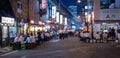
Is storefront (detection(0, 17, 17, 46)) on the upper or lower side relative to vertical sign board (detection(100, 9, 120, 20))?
lower

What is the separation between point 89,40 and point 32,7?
16584 millimetres

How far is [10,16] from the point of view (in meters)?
38.2

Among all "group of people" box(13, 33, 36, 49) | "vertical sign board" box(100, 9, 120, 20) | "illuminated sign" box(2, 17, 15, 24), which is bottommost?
"group of people" box(13, 33, 36, 49)

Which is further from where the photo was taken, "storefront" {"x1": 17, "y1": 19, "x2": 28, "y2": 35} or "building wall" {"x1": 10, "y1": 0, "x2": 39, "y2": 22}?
"storefront" {"x1": 17, "y1": 19, "x2": 28, "y2": 35}

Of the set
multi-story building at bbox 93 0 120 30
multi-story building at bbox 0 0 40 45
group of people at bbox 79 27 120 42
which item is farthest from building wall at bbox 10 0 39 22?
multi-story building at bbox 93 0 120 30

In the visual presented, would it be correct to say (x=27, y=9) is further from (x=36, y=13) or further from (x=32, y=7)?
(x=36, y=13)

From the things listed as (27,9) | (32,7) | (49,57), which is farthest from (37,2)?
(49,57)

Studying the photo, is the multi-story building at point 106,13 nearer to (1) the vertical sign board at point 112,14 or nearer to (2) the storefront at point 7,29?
(1) the vertical sign board at point 112,14

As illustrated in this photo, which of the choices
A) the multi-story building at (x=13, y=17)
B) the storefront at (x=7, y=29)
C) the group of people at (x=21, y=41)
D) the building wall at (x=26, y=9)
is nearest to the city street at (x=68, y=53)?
the group of people at (x=21, y=41)

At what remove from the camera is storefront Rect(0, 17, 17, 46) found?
111 feet

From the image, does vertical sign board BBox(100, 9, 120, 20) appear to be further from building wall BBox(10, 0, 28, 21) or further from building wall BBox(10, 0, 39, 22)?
building wall BBox(10, 0, 28, 21)

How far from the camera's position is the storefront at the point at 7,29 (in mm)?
33969

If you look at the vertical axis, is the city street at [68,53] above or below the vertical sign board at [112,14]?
below

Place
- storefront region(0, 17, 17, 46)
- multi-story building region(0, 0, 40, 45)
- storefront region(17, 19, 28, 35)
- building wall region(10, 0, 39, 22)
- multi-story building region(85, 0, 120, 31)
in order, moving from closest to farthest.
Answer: storefront region(0, 17, 17, 46) < multi-story building region(0, 0, 40, 45) < building wall region(10, 0, 39, 22) < storefront region(17, 19, 28, 35) < multi-story building region(85, 0, 120, 31)
